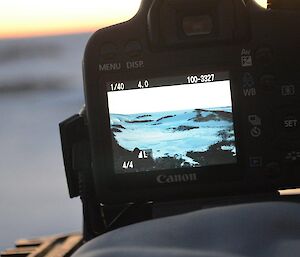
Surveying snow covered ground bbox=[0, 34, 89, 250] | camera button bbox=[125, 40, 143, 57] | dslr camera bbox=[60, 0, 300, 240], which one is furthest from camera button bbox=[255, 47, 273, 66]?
snow covered ground bbox=[0, 34, 89, 250]

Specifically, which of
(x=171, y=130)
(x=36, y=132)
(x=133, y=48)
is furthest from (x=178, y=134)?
(x=36, y=132)

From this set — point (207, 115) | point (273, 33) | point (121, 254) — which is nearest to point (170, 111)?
point (207, 115)

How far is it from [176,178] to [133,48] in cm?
16

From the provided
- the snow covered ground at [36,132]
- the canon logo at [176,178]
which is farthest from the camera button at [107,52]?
the snow covered ground at [36,132]

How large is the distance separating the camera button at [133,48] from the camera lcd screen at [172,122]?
0.03 meters

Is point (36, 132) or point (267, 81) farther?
point (36, 132)

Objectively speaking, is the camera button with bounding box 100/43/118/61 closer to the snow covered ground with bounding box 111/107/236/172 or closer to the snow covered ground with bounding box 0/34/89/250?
the snow covered ground with bounding box 111/107/236/172

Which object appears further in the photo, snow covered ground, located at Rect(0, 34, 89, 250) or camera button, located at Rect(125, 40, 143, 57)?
snow covered ground, located at Rect(0, 34, 89, 250)

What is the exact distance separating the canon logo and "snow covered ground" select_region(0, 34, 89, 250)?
1.25ft

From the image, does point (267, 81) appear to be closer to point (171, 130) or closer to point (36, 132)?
point (171, 130)

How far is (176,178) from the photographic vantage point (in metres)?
0.84

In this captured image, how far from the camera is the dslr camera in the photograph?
827 mm

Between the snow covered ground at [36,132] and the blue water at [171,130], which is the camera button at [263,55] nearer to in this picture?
the blue water at [171,130]

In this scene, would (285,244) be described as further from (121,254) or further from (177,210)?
(177,210)
